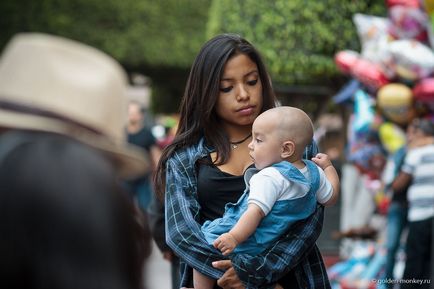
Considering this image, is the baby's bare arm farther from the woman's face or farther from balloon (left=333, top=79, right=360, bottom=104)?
balloon (left=333, top=79, right=360, bottom=104)

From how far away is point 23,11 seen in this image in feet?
86.1

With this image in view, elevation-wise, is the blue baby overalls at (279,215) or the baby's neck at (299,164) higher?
the baby's neck at (299,164)

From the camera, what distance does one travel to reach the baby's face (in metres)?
3.15

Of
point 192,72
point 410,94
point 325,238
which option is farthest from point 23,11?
point 192,72

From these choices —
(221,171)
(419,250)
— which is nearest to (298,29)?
(419,250)

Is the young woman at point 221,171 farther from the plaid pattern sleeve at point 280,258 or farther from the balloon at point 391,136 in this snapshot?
the balloon at point 391,136

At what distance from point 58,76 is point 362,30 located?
7.40m

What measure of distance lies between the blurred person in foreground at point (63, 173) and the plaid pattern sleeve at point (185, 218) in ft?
4.57

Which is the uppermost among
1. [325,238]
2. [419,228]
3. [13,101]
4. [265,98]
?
[13,101]

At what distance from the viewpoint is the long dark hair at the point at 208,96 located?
3.47 m

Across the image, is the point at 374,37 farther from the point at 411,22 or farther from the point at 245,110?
the point at 245,110

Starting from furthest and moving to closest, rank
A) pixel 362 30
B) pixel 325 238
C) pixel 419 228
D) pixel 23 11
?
pixel 23 11, pixel 325 238, pixel 362 30, pixel 419 228

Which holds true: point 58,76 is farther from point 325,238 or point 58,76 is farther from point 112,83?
point 325,238

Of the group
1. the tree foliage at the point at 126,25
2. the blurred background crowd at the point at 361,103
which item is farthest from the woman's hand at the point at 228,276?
the tree foliage at the point at 126,25
